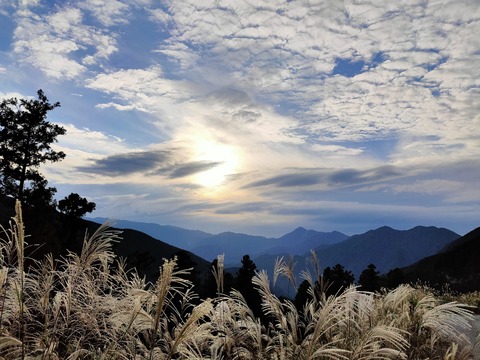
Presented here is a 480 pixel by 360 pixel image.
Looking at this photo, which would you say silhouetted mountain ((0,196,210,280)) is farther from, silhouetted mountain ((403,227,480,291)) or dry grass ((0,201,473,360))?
silhouetted mountain ((403,227,480,291))

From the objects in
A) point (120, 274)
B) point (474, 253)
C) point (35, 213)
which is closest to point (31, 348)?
point (120, 274)

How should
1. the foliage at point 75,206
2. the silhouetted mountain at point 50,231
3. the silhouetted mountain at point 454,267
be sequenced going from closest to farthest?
the silhouetted mountain at point 50,231 < the foliage at point 75,206 < the silhouetted mountain at point 454,267

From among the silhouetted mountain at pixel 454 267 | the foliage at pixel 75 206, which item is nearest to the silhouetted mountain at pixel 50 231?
the foliage at pixel 75 206

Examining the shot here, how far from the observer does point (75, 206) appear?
186 feet

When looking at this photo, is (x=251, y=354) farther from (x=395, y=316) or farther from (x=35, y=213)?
(x=35, y=213)

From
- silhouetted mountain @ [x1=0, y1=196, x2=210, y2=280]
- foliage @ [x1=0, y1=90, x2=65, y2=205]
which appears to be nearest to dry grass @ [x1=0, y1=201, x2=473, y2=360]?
silhouetted mountain @ [x1=0, y1=196, x2=210, y2=280]

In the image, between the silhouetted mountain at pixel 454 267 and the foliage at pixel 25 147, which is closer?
the foliage at pixel 25 147

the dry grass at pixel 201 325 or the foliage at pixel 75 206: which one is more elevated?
the foliage at pixel 75 206

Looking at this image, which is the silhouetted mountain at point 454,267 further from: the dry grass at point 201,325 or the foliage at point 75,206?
the dry grass at point 201,325

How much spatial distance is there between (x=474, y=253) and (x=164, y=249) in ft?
388

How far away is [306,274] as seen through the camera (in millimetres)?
6758

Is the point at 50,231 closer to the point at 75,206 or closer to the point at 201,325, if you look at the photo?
the point at 75,206

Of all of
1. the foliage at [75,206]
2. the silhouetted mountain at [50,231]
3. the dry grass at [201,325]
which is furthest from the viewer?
the foliage at [75,206]

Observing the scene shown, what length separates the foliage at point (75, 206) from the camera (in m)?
56.1
